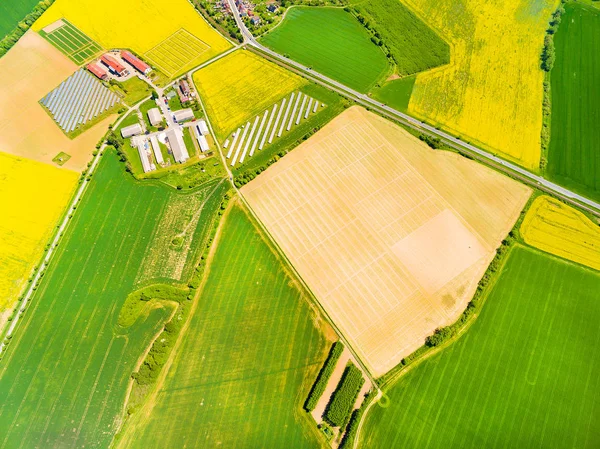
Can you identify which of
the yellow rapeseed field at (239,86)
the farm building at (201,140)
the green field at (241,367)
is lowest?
the green field at (241,367)

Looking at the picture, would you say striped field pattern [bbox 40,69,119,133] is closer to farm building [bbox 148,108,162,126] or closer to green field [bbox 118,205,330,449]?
farm building [bbox 148,108,162,126]

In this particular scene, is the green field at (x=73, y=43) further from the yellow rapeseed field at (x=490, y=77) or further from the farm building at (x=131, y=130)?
the yellow rapeseed field at (x=490, y=77)

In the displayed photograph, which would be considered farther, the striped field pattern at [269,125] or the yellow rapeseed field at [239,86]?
the yellow rapeseed field at [239,86]

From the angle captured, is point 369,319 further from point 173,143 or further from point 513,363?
point 173,143

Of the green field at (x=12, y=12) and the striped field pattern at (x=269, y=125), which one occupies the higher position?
the green field at (x=12, y=12)

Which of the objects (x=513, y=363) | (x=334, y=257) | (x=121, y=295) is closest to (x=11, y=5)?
(x=121, y=295)

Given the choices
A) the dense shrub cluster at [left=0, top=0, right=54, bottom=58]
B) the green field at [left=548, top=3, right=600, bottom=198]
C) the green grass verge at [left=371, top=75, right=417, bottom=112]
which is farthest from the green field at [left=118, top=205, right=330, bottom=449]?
the dense shrub cluster at [left=0, top=0, right=54, bottom=58]

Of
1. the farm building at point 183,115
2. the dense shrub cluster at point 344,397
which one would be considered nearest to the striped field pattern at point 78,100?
the farm building at point 183,115
